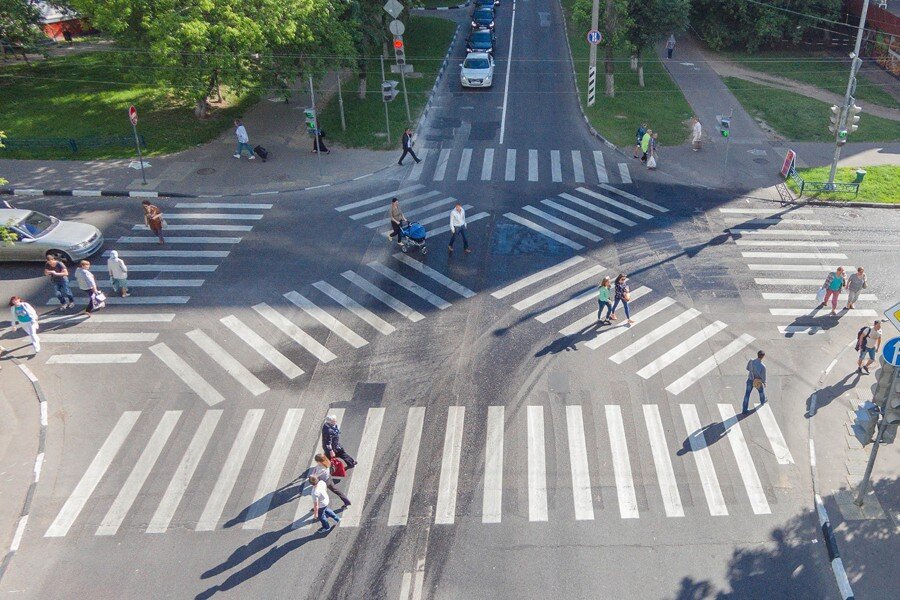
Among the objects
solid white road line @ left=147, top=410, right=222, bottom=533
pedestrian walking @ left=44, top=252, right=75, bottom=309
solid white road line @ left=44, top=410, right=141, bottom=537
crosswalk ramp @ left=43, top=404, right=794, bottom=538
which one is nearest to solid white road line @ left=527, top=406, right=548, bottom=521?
crosswalk ramp @ left=43, top=404, right=794, bottom=538

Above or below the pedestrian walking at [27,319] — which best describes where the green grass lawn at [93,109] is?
above

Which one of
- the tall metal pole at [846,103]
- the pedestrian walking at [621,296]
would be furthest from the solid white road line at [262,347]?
the tall metal pole at [846,103]

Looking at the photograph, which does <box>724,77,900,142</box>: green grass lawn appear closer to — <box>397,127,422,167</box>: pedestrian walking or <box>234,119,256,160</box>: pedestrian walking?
<box>397,127,422,167</box>: pedestrian walking

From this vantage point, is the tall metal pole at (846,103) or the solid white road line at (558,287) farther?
the tall metal pole at (846,103)

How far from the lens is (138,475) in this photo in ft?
50.0

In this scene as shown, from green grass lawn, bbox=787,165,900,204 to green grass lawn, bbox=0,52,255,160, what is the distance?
25.8 meters

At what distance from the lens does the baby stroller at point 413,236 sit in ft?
76.2

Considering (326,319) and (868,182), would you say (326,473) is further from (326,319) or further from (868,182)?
(868,182)

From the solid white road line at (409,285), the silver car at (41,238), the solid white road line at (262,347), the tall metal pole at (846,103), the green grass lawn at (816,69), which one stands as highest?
the tall metal pole at (846,103)

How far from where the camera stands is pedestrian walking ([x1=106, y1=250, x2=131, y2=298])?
20828mm

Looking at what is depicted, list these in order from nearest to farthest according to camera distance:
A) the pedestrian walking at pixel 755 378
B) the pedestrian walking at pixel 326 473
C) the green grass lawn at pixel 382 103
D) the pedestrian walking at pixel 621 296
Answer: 1. the pedestrian walking at pixel 326 473
2. the pedestrian walking at pixel 755 378
3. the pedestrian walking at pixel 621 296
4. the green grass lawn at pixel 382 103

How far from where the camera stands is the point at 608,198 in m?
27.9

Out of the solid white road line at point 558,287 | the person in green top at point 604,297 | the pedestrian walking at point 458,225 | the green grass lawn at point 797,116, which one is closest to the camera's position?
the person in green top at point 604,297

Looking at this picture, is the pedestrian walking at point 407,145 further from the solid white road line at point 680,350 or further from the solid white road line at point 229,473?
the solid white road line at point 229,473
